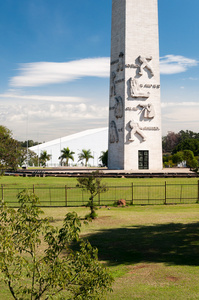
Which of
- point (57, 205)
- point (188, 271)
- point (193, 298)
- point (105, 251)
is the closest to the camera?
point (193, 298)

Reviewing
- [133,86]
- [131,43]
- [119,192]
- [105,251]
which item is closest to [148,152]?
[133,86]

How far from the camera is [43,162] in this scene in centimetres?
11650

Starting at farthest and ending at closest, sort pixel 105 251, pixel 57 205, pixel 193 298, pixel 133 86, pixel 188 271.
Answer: pixel 133 86 → pixel 57 205 → pixel 105 251 → pixel 188 271 → pixel 193 298

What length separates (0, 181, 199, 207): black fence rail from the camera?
104 ft

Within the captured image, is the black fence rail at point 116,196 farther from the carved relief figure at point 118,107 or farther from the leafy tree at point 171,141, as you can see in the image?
the leafy tree at point 171,141

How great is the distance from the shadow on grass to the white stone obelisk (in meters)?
37.2

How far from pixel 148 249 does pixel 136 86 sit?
4394 centimetres


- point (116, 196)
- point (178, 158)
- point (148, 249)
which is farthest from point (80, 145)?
point (148, 249)

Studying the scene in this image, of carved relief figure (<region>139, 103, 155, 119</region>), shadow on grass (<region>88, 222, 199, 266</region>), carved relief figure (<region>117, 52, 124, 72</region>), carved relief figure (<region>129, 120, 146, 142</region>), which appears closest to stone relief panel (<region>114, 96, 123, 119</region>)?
carved relief figure (<region>129, 120, 146, 142</region>)

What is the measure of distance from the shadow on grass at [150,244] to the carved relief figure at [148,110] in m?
38.2

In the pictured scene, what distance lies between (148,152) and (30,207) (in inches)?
2073

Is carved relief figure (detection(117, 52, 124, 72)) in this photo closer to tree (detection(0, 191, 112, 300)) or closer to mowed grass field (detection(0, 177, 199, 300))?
mowed grass field (detection(0, 177, 199, 300))

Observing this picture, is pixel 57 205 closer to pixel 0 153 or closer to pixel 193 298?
pixel 0 153

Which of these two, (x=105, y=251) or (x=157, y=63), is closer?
(x=105, y=251)
